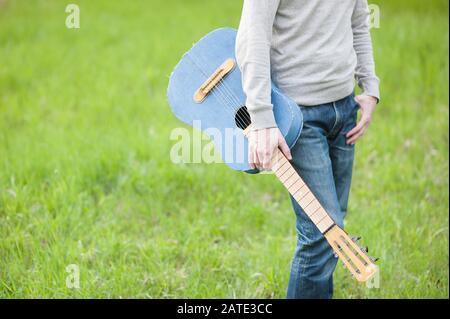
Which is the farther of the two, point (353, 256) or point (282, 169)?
point (282, 169)

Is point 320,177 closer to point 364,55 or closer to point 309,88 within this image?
point 309,88

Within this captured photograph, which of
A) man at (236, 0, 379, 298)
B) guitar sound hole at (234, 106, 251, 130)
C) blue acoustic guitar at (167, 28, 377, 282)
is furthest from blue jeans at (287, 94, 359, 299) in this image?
guitar sound hole at (234, 106, 251, 130)

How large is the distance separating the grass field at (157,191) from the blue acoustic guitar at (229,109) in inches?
35.1

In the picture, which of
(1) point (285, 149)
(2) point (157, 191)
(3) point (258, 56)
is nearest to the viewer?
(3) point (258, 56)

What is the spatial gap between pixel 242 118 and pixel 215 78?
0.19 metres

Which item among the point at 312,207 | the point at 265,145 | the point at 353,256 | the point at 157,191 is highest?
the point at 265,145

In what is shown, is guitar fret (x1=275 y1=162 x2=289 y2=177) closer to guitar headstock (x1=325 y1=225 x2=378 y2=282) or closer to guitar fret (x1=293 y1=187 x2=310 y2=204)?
guitar fret (x1=293 y1=187 x2=310 y2=204)

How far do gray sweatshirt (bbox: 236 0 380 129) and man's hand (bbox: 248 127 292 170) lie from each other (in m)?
0.03

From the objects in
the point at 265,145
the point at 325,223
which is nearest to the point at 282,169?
the point at 265,145

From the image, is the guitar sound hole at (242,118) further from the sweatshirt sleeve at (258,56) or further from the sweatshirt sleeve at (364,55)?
the sweatshirt sleeve at (364,55)

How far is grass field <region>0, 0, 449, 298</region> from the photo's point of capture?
2.79m

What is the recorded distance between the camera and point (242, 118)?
2.15 meters
